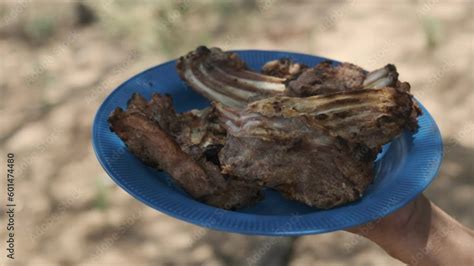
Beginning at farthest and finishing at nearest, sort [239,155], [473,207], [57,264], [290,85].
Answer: [473,207] < [57,264] < [290,85] < [239,155]

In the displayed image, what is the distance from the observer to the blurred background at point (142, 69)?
3.91 meters

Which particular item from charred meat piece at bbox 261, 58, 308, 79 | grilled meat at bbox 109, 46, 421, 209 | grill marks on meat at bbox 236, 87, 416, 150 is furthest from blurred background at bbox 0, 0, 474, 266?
grill marks on meat at bbox 236, 87, 416, 150

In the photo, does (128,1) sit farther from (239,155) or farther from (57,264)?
(239,155)

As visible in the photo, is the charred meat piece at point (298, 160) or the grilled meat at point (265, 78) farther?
the grilled meat at point (265, 78)

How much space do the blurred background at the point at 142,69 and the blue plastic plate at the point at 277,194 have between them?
59.5 inches

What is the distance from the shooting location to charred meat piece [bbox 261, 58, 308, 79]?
2885 mm

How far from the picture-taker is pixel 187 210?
2.07m

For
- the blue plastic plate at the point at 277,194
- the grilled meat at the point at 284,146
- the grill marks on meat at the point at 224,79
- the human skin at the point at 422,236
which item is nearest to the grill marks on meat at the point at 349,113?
the grilled meat at the point at 284,146

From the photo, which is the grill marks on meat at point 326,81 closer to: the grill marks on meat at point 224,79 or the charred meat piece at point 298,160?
the grill marks on meat at point 224,79

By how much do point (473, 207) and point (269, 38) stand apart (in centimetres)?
253

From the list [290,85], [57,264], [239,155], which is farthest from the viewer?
[57,264]

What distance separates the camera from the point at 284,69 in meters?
2.92

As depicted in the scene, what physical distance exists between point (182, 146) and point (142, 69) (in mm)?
2770

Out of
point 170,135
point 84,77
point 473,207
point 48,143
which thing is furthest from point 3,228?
point 473,207
